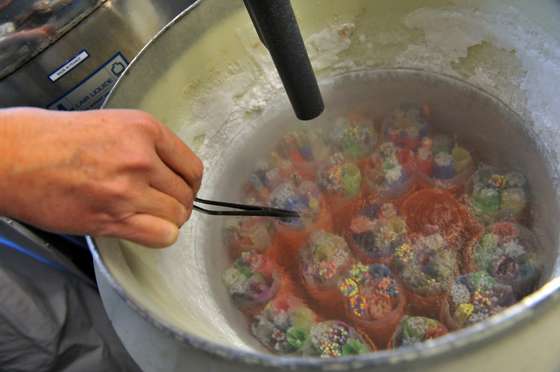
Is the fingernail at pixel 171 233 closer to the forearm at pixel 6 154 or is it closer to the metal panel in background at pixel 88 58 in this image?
the forearm at pixel 6 154

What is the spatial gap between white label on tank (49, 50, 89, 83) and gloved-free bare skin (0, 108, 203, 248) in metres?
0.34

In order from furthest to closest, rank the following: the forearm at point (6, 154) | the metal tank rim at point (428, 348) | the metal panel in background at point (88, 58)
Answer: the metal panel in background at point (88, 58)
the forearm at point (6, 154)
the metal tank rim at point (428, 348)

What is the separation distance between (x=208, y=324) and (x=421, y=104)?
0.56 m

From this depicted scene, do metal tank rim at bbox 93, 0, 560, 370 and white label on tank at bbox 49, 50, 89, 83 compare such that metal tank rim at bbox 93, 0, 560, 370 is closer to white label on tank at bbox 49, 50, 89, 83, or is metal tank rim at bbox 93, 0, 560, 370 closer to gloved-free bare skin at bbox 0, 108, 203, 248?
gloved-free bare skin at bbox 0, 108, 203, 248

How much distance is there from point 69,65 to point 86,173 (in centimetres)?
41

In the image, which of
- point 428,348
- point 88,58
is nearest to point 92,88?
point 88,58

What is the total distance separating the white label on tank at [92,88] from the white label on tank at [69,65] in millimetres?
32

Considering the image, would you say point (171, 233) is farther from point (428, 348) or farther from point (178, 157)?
point (428, 348)

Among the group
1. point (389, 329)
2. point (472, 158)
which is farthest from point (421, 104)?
point (389, 329)

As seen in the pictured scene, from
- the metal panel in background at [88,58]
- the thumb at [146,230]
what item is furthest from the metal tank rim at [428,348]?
the metal panel in background at [88,58]

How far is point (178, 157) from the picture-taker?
0.54 meters

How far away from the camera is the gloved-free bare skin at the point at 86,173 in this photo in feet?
1.48

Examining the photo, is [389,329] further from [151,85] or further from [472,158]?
[151,85]

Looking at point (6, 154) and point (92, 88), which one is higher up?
point (6, 154)
